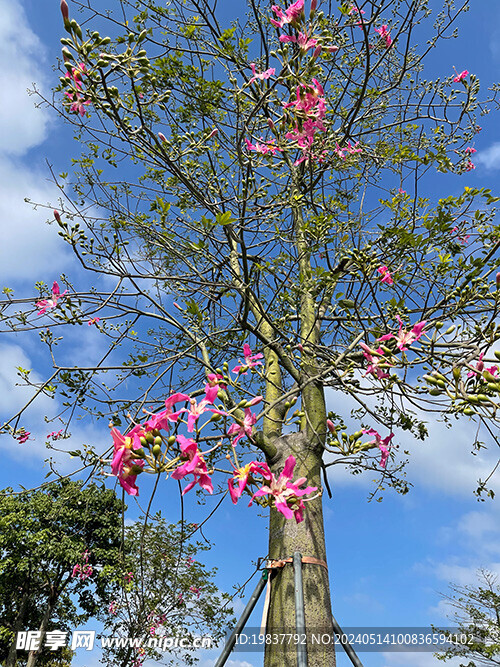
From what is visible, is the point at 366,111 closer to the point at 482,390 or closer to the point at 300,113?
the point at 300,113

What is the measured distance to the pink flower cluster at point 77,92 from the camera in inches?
61.8

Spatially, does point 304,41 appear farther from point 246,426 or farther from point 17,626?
point 17,626

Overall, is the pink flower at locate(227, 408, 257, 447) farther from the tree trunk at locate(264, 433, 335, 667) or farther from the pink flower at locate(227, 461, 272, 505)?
the tree trunk at locate(264, 433, 335, 667)

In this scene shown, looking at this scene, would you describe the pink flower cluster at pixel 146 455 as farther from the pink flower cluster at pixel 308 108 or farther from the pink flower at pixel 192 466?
the pink flower cluster at pixel 308 108

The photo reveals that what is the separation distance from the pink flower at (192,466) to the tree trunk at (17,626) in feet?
44.5

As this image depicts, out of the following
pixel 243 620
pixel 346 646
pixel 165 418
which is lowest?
pixel 346 646

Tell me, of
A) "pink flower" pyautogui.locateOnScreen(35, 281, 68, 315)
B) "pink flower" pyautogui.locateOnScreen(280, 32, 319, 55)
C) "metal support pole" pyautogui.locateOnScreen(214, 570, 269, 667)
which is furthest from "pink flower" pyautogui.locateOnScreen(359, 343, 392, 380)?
"pink flower" pyautogui.locateOnScreen(35, 281, 68, 315)

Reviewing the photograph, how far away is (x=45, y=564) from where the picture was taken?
1168 centimetres

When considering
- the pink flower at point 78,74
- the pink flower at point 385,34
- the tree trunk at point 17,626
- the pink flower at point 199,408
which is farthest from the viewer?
the tree trunk at point 17,626

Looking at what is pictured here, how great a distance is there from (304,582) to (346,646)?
1.58ft

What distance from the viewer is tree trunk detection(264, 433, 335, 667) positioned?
7.11 feet

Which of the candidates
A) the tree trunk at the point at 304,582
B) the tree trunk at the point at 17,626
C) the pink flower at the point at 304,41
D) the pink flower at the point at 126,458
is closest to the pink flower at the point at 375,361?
the pink flower at the point at 126,458

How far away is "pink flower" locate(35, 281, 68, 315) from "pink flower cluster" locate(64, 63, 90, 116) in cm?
116

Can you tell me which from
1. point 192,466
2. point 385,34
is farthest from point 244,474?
point 385,34
